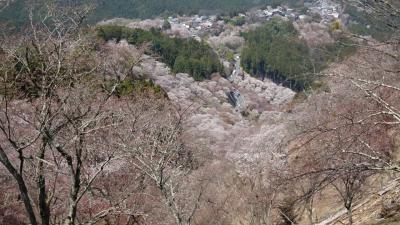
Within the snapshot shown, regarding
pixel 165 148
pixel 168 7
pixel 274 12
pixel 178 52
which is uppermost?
pixel 165 148

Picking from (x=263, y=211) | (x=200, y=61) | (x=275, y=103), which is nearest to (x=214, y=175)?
(x=263, y=211)

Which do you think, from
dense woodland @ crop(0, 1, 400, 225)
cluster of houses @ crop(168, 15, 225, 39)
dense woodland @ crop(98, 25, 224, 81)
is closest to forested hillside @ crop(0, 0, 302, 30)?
cluster of houses @ crop(168, 15, 225, 39)

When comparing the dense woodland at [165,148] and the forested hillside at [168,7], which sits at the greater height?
the dense woodland at [165,148]

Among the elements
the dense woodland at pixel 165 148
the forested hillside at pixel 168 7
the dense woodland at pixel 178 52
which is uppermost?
the dense woodland at pixel 165 148

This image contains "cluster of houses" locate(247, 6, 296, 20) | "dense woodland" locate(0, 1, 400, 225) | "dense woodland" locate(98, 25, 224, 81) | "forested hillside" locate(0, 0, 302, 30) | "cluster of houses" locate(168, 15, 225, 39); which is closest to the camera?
"dense woodland" locate(0, 1, 400, 225)

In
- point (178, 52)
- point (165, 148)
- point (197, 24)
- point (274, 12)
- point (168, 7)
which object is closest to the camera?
point (165, 148)

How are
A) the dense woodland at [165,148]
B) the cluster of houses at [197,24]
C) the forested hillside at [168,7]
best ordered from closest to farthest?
the dense woodland at [165,148] → the cluster of houses at [197,24] → the forested hillside at [168,7]

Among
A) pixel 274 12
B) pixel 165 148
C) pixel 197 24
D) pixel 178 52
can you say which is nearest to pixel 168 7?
pixel 197 24

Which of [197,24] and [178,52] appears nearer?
[178,52]

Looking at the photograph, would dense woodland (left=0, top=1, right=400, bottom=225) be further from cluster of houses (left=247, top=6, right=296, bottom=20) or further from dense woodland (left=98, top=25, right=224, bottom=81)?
cluster of houses (left=247, top=6, right=296, bottom=20)

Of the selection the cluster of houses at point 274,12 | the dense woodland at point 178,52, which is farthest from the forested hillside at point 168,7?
the dense woodland at point 178,52

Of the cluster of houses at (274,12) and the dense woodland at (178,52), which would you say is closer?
the dense woodland at (178,52)

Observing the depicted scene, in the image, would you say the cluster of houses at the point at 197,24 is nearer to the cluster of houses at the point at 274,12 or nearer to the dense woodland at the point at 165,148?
the cluster of houses at the point at 274,12

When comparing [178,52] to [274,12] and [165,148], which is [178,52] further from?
[274,12]
